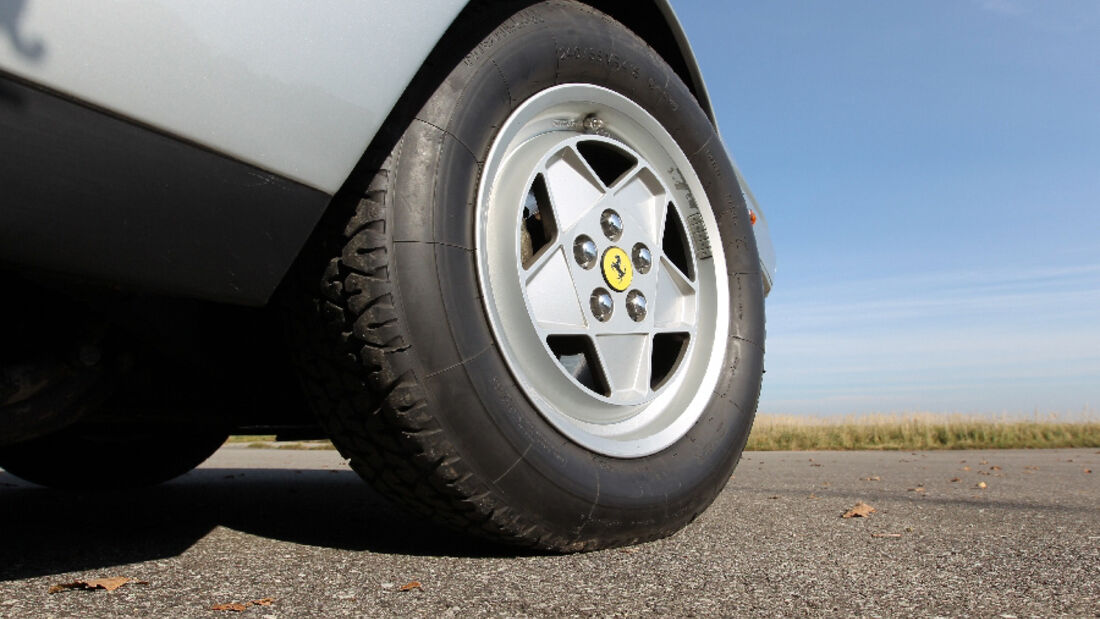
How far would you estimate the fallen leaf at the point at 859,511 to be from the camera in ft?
6.84

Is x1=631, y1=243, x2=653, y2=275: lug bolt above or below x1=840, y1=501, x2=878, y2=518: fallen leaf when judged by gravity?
above

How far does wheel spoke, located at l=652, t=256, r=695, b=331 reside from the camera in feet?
6.34

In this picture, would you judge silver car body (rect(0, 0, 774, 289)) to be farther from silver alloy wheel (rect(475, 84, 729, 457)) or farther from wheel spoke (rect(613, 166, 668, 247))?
wheel spoke (rect(613, 166, 668, 247))

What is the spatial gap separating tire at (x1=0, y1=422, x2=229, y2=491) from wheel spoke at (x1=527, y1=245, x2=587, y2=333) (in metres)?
1.75

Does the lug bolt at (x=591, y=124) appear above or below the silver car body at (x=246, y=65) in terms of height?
above

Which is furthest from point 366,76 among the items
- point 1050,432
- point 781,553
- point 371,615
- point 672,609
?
point 1050,432

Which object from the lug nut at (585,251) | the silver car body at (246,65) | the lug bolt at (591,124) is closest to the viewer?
the silver car body at (246,65)

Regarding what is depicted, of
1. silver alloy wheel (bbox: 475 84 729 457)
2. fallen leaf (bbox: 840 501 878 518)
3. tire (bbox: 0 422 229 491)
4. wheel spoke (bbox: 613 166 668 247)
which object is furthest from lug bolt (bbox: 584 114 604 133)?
tire (bbox: 0 422 229 491)

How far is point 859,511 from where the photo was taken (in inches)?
84.0

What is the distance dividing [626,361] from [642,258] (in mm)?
238

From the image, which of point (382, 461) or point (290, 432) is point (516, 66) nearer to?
point (382, 461)

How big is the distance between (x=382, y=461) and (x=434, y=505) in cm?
12

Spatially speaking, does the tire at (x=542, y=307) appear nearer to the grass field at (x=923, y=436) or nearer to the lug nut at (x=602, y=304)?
the lug nut at (x=602, y=304)

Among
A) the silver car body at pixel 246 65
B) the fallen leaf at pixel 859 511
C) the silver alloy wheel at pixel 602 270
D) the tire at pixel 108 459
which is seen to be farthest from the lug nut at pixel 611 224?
the tire at pixel 108 459
